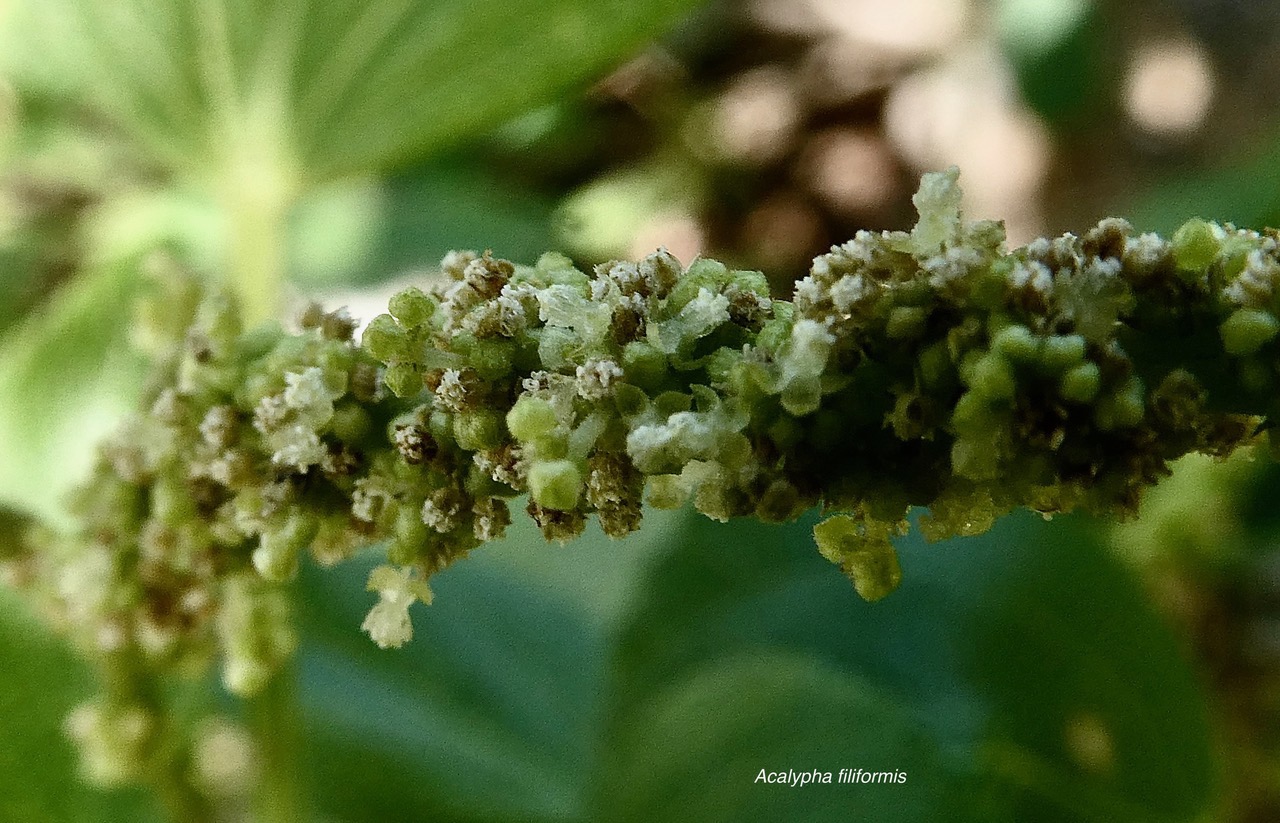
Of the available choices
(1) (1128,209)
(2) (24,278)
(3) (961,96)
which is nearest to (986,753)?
(2) (24,278)

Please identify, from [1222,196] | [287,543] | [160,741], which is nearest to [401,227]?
[160,741]

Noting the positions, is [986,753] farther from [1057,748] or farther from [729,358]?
[729,358]

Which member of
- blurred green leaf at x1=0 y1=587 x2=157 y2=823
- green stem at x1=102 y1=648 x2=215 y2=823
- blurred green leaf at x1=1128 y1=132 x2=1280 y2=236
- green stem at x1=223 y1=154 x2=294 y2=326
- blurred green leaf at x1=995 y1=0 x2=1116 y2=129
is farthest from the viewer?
blurred green leaf at x1=995 y1=0 x2=1116 y2=129

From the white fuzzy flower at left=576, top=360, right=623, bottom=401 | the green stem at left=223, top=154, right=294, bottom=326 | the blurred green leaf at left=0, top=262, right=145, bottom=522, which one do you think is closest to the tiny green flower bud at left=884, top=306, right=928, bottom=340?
the white fuzzy flower at left=576, top=360, right=623, bottom=401

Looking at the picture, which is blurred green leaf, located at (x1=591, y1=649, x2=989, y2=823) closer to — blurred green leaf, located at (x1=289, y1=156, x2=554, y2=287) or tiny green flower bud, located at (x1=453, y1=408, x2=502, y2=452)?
tiny green flower bud, located at (x1=453, y1=408, x2=502, y2=452)

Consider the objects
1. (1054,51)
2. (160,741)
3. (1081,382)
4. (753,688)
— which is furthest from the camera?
(1054,51)

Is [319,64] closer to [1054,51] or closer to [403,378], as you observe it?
[403,378]
